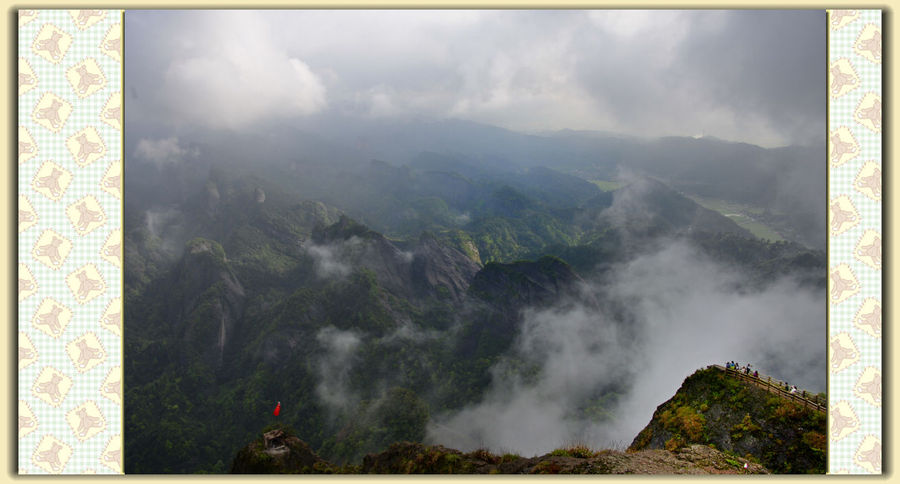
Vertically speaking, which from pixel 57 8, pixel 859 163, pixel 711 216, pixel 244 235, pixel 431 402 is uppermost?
pixel 711 216

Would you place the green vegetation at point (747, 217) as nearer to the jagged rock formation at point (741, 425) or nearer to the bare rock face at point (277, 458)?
the jagged rock formation at point (741, 425)

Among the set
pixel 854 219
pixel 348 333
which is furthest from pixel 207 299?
pixel 854 219

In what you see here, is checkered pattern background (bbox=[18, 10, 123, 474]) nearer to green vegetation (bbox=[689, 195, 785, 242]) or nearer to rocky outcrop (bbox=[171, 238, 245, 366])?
rocky outcrop (bbox=[171, 238, 245, 366])

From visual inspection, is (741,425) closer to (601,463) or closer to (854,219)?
(601,463)

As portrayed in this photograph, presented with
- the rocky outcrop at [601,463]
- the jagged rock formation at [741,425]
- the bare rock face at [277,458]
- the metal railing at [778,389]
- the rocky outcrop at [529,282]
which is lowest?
the bare rock face at [277,458]

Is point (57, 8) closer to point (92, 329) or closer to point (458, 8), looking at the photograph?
point (92, 329)

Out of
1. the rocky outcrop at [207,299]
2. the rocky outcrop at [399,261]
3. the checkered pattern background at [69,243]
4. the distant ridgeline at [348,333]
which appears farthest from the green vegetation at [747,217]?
the rocky outcrop at [207,299]

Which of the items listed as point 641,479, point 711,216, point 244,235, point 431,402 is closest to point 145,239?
point 244,235
